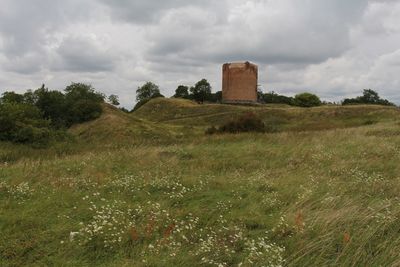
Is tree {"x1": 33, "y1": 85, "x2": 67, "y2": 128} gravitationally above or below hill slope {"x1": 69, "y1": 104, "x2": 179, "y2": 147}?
above

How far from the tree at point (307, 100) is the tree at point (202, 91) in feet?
80.8

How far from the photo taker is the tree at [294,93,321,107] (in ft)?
350

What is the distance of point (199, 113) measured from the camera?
262 ft

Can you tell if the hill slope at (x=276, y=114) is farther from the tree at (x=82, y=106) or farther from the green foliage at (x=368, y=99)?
the green foliage at (x=368, y=99)

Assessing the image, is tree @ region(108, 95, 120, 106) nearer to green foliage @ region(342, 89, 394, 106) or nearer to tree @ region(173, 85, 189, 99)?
tree @ region(173, 85, 189, 99)

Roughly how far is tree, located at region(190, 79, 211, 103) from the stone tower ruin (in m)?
8.33

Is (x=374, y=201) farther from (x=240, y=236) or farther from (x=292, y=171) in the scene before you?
(x=292, y=171)

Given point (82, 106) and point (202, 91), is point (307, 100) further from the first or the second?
point (82, 106)

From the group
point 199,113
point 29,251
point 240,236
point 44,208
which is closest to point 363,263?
point 240,236

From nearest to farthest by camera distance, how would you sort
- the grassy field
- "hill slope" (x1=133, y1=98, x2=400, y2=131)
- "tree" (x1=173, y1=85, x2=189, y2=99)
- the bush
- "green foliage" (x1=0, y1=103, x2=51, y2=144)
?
the grassy field < "green foliage" (x1=0, y1=103, x2=51, y2=144) < the bush < "hill slope" (x1=133, y1=98, x2=400, y2=131) < "tree" (x1=173, y1=85, x2=189, y2=99)

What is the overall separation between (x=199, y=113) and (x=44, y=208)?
73.3 meters

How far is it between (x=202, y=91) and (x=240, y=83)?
13.5 m

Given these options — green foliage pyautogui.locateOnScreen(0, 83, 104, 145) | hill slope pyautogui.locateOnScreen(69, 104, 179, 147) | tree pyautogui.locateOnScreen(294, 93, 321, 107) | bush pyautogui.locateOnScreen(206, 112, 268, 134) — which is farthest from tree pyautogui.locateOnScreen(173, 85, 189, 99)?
bush pyautogui.locateOnScreen(206, 112, 268, 134)

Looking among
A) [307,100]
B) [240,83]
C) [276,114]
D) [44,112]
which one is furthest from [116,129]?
[307,100]
